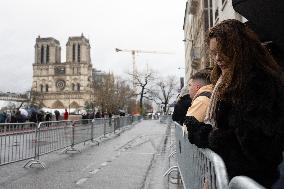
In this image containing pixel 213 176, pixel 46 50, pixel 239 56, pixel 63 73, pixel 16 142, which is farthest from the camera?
pixel 63 73

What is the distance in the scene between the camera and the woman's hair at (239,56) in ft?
9.40

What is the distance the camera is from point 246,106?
8.85ft

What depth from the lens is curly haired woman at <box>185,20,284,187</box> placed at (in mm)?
2633

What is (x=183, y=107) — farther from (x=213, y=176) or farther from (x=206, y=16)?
(x=206, y=16)

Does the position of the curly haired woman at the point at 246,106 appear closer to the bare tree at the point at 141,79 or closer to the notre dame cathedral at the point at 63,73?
the bare tree at the point at 141,79

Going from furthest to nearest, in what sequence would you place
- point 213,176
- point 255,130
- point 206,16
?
point 206,16, point 213,176, point 255,130

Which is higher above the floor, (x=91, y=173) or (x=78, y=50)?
(x=78, y=50)

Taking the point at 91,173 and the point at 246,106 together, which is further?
the point at 91,173

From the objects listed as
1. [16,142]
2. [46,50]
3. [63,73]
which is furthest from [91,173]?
[63,73]

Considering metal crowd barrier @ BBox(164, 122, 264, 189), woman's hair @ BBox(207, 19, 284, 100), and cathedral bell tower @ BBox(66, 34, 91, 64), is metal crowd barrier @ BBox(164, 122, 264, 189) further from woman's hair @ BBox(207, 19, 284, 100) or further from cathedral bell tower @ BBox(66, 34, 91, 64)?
cathedral bell tower @ BBox(66, 34, 91, 64)

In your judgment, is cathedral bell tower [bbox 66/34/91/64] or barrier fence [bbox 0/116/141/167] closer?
barrier fence [bbox 0/116/141/167]

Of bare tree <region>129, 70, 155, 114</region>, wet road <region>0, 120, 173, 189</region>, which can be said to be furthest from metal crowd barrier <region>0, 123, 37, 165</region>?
bare tree <region>129, 70, 155, 114</region>

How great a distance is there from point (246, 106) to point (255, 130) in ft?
0.51

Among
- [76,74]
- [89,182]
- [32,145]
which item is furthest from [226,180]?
[76,74]
